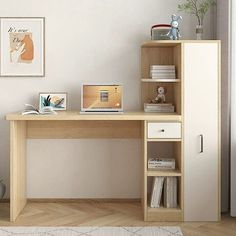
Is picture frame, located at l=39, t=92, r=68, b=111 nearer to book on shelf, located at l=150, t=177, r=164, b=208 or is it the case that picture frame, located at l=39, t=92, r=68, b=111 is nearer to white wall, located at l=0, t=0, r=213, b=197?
white wall, located at l=0, t=0, r=213, b=197

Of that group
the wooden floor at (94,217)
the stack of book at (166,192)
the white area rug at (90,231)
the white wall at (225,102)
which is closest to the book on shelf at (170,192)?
the stack of book at (166,192)

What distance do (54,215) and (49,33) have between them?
5.67ft

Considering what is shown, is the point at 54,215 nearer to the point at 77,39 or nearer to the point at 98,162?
the point at 98,162

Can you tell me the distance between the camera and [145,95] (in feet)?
13.7

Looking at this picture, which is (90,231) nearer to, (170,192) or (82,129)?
(170,192)

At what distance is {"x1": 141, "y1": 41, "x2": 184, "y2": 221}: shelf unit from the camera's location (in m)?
3.63

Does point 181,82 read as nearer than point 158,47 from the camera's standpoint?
Yes

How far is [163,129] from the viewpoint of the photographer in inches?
142

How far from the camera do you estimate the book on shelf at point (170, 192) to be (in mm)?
3729

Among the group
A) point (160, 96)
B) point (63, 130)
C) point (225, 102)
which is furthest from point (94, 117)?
point (225, 102)

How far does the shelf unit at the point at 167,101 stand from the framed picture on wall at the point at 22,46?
1.01 m

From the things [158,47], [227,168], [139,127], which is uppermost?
[158,47]

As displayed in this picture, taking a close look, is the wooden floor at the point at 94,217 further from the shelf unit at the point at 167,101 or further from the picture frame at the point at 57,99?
the picture frame at the point at 57,99

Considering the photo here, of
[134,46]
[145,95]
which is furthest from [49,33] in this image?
[145,95]
